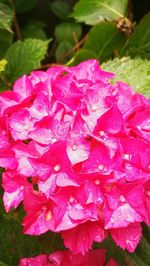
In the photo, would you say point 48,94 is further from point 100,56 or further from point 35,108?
point 100,56

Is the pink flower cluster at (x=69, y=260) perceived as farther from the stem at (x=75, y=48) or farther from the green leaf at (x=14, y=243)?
the stem at (x=75, y=48)

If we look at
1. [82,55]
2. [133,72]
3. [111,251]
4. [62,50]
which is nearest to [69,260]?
[111,251]

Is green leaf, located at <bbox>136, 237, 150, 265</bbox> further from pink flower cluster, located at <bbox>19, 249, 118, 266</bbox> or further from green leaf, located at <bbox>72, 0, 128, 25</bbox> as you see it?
green leaf, located at <bbox>72, 0, 128, 25</bbox>

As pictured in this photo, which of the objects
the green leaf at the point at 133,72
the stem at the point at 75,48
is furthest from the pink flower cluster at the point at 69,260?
the stem at the point at 75,48

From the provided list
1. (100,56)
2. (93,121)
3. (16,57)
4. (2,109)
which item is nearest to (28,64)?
(16,57)

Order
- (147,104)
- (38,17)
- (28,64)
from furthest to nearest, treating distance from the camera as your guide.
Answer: (38,17)
(28,64)
(147,104)

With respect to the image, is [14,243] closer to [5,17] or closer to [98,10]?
[5,17]
